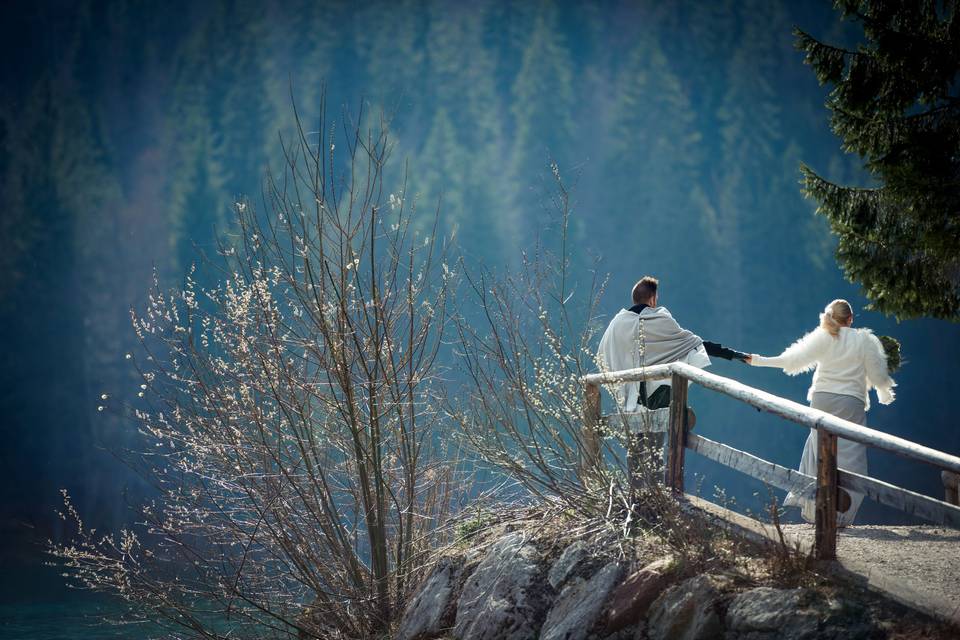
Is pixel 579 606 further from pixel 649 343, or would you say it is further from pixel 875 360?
pixel 875 360

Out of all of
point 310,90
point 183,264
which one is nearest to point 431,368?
point 183,264

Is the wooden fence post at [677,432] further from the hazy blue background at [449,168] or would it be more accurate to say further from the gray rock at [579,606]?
the hazy blue background at [449,168]

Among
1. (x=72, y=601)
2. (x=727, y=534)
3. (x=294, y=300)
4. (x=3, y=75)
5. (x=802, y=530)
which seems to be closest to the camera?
(x=727, y=534)

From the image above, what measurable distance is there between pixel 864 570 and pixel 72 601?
34.2 metres

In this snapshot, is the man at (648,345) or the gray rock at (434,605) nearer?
the gray rock at (434,605)

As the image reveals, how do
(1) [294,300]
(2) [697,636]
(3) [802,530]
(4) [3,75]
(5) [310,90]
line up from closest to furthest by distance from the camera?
(2) [697,636], (3) [802,530], (1) [294,300], (4) [3,75], (5) [310,90]

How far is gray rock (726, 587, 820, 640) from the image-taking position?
3.50 metres

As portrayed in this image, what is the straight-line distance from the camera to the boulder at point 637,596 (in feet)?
13.9

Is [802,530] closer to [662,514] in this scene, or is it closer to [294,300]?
[662,514]

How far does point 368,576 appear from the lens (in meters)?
7.00

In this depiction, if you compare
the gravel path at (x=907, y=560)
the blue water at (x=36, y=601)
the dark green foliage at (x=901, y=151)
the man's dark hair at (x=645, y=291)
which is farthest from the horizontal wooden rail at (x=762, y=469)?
the blue water at (x=36, y=601)

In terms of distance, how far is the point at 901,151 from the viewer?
7.09 meters

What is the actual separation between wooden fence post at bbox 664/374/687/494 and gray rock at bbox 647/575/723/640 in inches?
41.0

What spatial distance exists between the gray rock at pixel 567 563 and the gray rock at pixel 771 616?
1.17 meters
